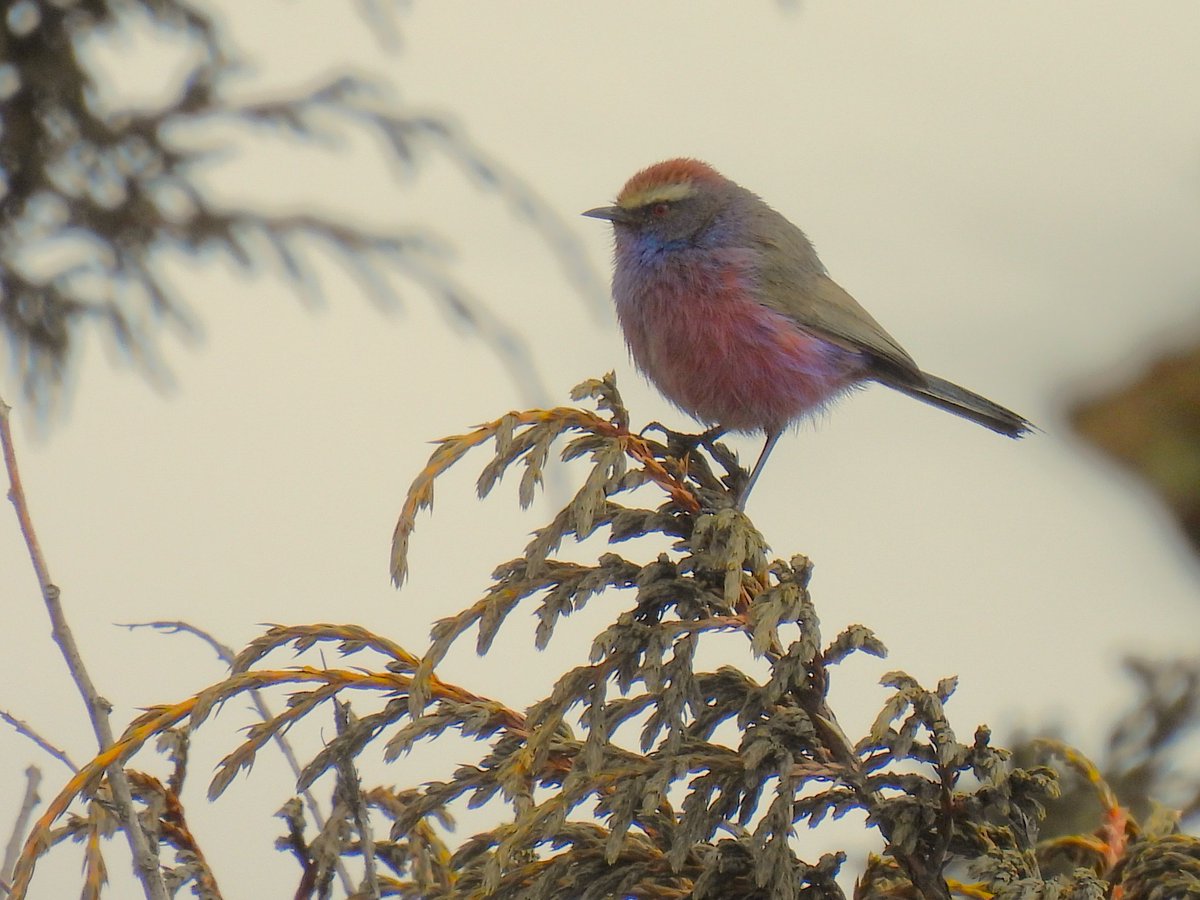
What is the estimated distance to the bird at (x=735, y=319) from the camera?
172 inches

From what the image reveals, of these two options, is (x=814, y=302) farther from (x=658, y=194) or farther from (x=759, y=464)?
(x=759, y=464)

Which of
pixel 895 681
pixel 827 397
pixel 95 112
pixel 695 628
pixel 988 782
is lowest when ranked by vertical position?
pixel 988 782

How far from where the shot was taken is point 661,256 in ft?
15.2

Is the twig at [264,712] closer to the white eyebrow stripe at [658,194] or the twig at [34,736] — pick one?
the twig at [34,736]

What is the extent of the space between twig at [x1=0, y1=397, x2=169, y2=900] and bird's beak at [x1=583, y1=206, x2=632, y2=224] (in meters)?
2.81

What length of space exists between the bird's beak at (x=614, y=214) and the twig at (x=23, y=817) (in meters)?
2.77

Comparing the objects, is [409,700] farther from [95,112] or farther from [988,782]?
[95,112]

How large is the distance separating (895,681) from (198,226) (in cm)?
378

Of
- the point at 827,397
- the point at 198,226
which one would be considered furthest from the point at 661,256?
the point at 198,226

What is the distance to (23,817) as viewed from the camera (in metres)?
2.40

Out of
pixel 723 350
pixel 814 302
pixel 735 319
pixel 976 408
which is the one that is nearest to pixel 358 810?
pixel 723 350

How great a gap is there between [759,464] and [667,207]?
1075 mm

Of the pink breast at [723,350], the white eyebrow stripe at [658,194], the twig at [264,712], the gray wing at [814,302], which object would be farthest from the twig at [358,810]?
the white eyebrow stripe at [658,194]

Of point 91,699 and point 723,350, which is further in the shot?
point 723,350
